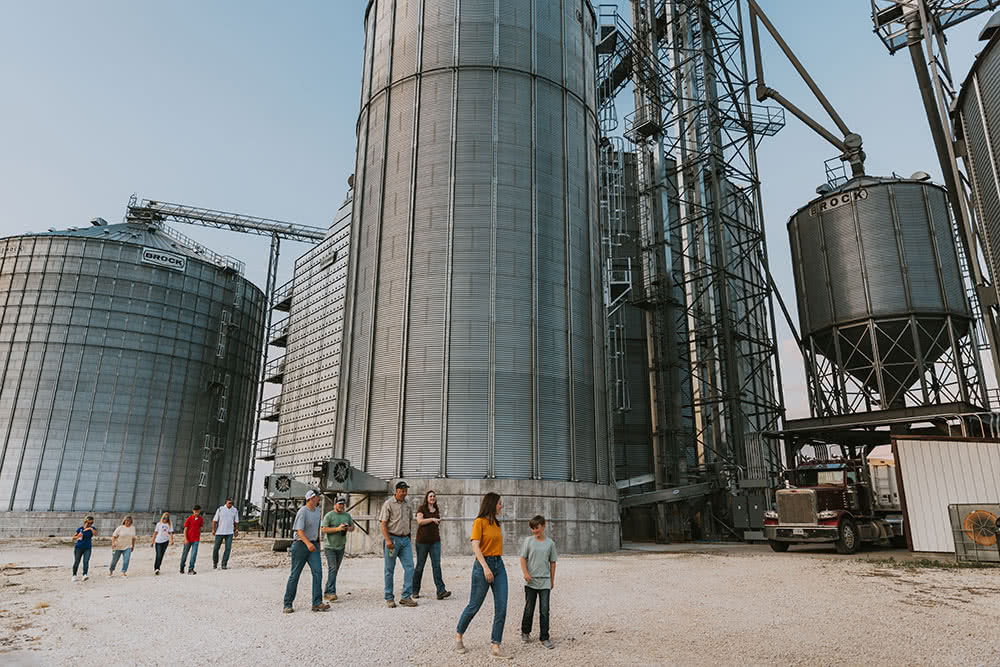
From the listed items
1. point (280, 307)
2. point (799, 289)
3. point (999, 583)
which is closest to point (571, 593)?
point (999, 583)

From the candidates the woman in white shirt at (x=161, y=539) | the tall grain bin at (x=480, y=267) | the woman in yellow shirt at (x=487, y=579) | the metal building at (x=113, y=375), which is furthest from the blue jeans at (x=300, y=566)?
the metal building at (x=113, y=375)

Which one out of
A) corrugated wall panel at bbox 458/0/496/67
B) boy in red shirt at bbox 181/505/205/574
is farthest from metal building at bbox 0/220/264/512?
corrugated wall panel at bbox 458/0/496/67

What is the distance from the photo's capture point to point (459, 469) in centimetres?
2114

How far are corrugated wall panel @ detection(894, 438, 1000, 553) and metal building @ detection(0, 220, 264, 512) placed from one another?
142ft

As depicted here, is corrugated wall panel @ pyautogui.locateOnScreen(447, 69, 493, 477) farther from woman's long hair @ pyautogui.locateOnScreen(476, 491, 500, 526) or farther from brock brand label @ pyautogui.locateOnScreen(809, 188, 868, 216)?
brock brand label @ pyautogui.locateOnScreen(809, 188, 868, 216)

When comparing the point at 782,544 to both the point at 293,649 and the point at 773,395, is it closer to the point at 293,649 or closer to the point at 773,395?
the point at 773,395

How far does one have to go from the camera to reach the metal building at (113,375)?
40312 millimetres

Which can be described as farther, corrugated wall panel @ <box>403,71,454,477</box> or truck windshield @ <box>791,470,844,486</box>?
corrugated wall panel @ <box>403,71,454,477</box>

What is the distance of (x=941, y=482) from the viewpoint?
18578 mm

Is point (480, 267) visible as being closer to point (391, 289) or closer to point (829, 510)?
point (391, 289)

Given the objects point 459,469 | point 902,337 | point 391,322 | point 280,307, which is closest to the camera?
point 459,469

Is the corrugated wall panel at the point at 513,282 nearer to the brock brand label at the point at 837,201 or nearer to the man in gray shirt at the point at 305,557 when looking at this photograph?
the man in gray shirt at the point at 305,557

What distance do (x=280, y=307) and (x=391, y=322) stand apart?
1420 inches

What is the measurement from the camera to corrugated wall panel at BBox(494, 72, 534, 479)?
21.6 m
